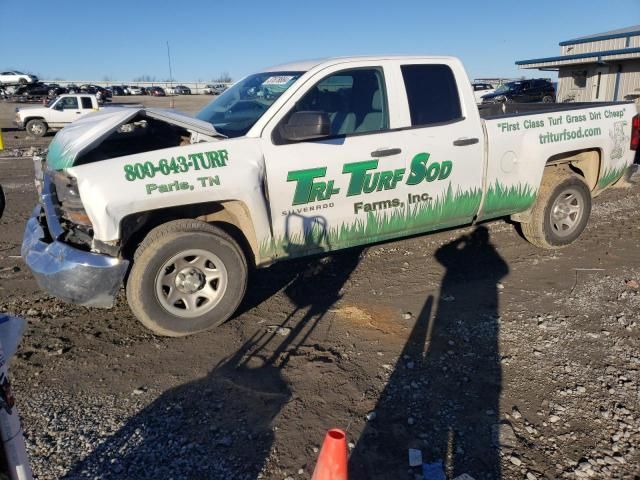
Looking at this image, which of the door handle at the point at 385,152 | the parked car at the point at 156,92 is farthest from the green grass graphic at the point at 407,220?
the parked car at the point at 156,92

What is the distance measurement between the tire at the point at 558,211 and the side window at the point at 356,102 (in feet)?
7.49

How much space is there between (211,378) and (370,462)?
1.27m

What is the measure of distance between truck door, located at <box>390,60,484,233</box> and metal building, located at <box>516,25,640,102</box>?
80.1 ft

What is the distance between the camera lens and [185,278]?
12.9 ft

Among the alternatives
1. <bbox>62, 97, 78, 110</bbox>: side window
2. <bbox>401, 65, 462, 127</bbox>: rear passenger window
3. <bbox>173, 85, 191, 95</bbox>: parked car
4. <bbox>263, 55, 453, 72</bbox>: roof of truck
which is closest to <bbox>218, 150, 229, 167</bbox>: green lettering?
<bbox>263, 55, 453, 72</bbox>: roof of truck

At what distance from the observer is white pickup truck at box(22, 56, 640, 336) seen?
11.8 feet

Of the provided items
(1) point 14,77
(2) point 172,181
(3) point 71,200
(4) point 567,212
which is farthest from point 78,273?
(1) point 14,77

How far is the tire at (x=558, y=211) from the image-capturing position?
572cm

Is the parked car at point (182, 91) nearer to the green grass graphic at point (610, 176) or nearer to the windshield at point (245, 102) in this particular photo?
the windshield at point (245, 102)

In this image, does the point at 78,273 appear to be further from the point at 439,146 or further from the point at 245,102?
the point at 439,146

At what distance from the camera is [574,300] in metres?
4.59

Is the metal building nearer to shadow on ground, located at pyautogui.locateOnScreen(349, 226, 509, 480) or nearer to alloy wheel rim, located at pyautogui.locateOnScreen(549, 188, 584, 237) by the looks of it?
alloy wheel rim, located at pyautogui.locateOnScreen(549, 188, 584, 237)

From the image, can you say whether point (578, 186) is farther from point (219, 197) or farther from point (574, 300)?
point (219, 197)

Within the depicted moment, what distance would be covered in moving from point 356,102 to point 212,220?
64.6 inches
